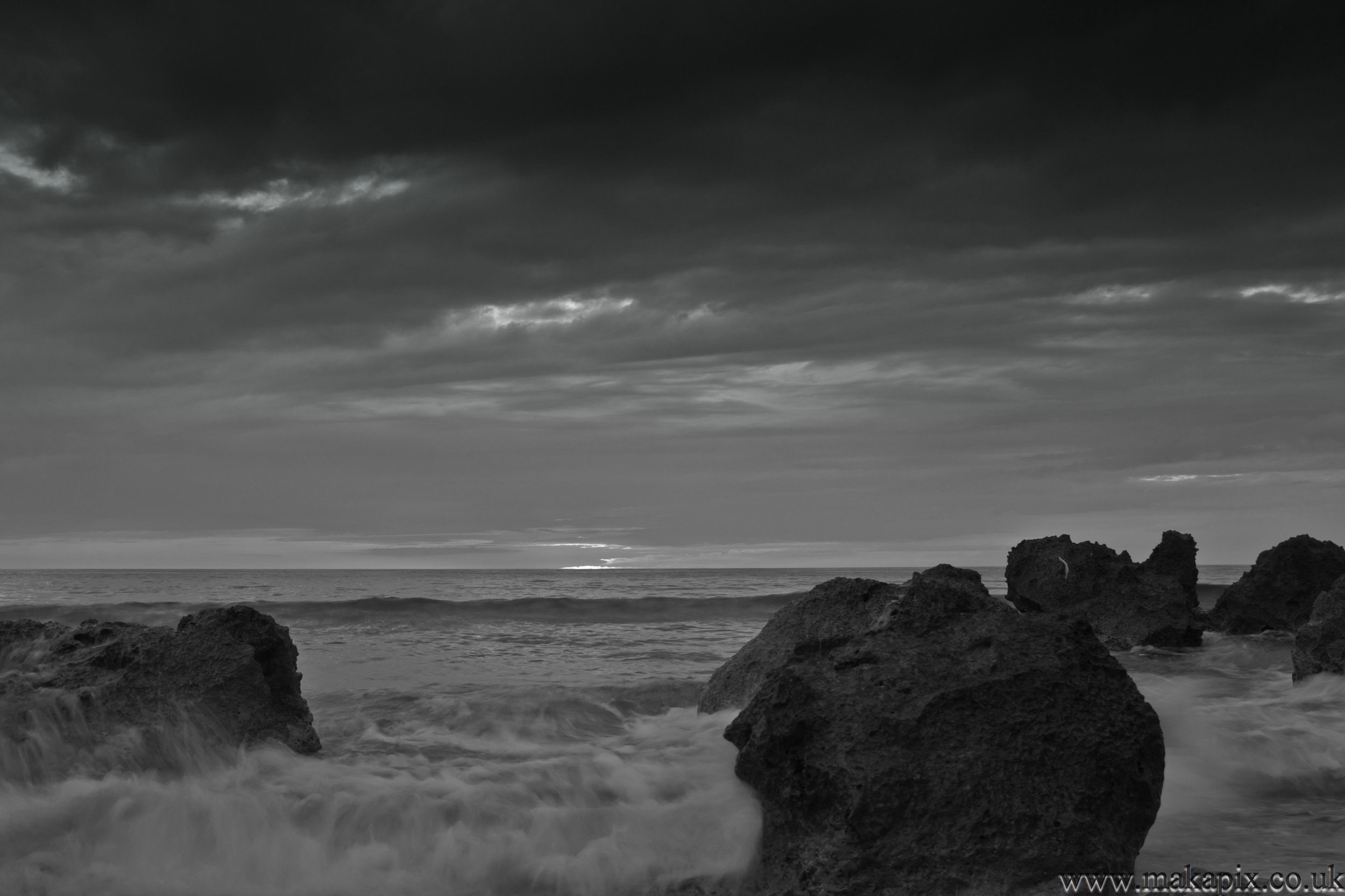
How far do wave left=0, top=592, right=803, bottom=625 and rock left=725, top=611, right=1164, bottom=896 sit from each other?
65.7 feet

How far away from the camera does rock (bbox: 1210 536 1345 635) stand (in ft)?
62.1

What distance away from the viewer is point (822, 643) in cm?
595

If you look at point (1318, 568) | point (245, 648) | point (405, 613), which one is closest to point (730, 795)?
point (245, 648)

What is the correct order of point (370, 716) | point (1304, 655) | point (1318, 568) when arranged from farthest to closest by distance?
point (1318, 568), point (1304, 655), point (370, 716)

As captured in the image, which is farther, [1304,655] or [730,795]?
[1304,655]

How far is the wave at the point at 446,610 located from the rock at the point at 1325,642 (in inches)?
623

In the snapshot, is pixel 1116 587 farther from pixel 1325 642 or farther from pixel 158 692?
pixel 158 692

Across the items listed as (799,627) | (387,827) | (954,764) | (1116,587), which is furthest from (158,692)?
(1116,587)

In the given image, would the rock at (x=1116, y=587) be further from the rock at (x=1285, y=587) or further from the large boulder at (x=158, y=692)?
the large boulder at (x=158, y=692)

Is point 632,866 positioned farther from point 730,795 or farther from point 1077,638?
point 1077,638

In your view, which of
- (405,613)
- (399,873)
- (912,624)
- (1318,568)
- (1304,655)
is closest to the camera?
(399,873)

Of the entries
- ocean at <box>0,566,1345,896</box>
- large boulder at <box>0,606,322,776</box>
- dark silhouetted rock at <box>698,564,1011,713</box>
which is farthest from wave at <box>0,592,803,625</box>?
large boulder at <box>0,606,322,776</box>

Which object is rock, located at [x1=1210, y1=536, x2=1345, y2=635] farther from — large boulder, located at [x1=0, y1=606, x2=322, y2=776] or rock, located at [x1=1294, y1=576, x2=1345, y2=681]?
large boulder, located at [x1=0, y1=606, x2=322, y2=776]

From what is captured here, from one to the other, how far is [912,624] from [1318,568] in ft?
57.9
